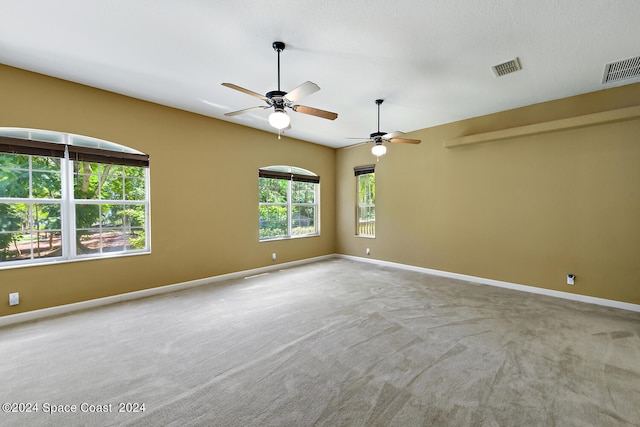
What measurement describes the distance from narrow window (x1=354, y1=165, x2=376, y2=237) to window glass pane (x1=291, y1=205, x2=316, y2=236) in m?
1.15

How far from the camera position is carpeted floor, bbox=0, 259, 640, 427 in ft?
5.82

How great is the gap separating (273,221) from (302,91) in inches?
148

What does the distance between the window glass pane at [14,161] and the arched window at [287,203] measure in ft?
10.6

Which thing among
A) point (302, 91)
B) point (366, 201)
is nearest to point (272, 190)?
point (366, 201)

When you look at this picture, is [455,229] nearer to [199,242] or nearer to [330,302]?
[330,302]

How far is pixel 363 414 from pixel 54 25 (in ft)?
13.4

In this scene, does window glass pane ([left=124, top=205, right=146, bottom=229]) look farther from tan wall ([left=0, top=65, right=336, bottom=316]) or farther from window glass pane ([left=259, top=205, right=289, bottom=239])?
window glass pane ([left=259, top=205, right=289, bottom=239])

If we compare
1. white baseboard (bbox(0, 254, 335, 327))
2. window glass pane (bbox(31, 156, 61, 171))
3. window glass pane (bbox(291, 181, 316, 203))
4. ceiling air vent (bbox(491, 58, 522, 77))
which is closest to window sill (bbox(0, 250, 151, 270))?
white baseboard (bbox(0, 254, 335, 327))

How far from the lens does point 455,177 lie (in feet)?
Result: 16.5

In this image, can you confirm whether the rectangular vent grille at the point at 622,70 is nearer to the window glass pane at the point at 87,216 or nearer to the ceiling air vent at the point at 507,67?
the ceiling air vent at the point at 507,67

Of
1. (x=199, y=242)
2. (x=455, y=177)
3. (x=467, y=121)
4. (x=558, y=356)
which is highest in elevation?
(x=467, y=121)

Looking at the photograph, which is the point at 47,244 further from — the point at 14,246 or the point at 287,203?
the point at 287,203

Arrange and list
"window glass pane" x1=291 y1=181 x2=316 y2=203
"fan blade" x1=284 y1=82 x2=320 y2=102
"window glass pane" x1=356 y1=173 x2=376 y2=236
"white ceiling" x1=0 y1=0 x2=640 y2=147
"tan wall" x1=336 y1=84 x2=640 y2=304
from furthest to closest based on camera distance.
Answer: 1. "window glass pane" x1=356 y1=173 x2=376 y2=236
2. "window glass pane" x1=291 y1=181 x2=316 y2=203
3. "tan wall" x1=336 y1=84 x2=640 y2=304
4. "fan blade" x1=284 y1=82 x2=320 y2=102
5. "white ceiling" x1=0 y1=0 x2=640 y2=147

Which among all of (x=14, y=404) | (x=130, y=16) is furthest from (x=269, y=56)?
(x=14, y=404)
